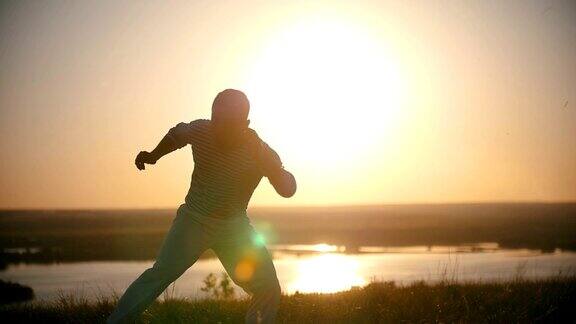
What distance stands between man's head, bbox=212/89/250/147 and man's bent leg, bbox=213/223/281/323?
91 cm

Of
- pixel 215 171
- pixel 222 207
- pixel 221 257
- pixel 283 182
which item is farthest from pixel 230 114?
pixel 221 257

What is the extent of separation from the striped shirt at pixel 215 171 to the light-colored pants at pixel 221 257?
0.12 meters

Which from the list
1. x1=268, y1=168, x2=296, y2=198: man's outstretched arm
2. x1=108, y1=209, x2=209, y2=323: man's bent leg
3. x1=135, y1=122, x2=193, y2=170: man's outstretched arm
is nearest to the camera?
x1=268, y1=168, x2=296, y2=198: man's outstretched arm

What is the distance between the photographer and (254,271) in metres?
5.72

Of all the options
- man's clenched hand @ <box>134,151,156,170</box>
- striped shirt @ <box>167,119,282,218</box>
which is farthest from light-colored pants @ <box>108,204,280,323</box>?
man's clenched hand @ <box>134,151,156,170</box>

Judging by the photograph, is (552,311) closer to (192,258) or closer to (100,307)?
(192,258)

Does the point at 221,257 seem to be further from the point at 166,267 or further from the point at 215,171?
the point at 215,171

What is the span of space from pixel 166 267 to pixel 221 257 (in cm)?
58

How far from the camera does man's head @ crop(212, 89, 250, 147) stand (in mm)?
5348

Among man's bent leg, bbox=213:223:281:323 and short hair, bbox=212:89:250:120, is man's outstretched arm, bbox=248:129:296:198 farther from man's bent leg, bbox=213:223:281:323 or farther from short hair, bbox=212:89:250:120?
man's bent leg, bbox=213:223:281:323

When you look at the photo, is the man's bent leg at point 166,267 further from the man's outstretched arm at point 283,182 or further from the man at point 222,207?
the man's outstretched arm at point 283,182

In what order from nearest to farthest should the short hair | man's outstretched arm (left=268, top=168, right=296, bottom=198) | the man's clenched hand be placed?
1. man's outstretched arm (left=268, top=168, right=296, bottom=198)
2. the short hair
3. the man's clenched hand

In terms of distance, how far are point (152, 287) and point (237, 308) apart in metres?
3.71

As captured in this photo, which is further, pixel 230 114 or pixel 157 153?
pixel 157 153
